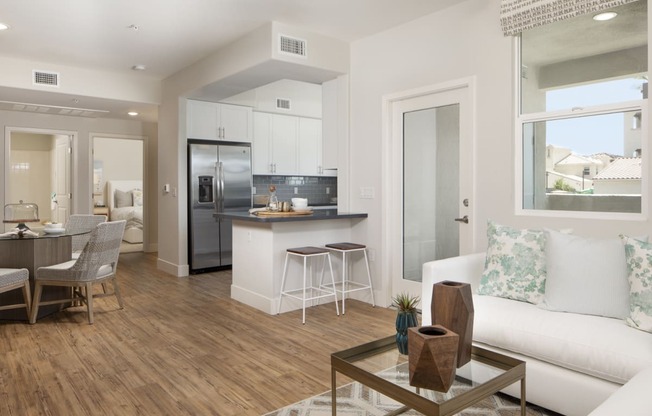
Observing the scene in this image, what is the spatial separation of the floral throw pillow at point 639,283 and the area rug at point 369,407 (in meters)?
0.61

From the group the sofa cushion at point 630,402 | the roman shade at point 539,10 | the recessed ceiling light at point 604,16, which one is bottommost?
the sofa cushion at point 630,402

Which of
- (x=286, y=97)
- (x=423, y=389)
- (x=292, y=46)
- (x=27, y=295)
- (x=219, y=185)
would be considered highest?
(x=286, y=97)

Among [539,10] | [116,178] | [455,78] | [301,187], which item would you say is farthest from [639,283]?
[116,178]

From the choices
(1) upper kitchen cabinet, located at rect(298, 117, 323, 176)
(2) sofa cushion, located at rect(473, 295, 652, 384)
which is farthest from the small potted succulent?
(1) upper kitchen cabinet, located at rect(298, 117, 323, 176)

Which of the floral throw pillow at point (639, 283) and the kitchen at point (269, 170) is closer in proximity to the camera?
the floral throw pillow at point (639, 283)

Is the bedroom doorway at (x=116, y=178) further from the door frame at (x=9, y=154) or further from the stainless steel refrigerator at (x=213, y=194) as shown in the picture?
the stainless steel refrigerator at (x=213, y=194)

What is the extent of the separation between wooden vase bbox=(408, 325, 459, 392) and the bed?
28.4 feet

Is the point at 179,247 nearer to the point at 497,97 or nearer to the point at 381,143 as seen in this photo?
the point at 381,143

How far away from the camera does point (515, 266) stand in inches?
110

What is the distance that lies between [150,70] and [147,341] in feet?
12.6

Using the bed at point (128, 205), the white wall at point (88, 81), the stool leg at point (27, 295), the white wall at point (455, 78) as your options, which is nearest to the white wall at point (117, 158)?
the bed at point (128, 205)

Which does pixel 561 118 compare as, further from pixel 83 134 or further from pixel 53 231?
pixel 83 134

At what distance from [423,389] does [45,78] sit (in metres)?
5.85

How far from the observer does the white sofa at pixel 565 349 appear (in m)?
1.99
